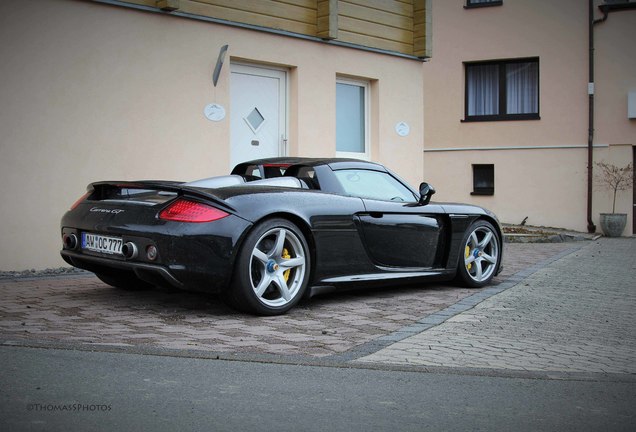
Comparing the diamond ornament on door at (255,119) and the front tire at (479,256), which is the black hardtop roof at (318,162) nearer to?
the front tire at (479,256)

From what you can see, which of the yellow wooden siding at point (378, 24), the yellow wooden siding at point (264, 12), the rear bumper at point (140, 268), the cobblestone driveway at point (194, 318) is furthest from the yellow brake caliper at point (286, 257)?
the yellow wooden siding at point (378, 24)

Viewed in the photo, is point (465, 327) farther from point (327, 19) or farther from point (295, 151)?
point (327, 19)

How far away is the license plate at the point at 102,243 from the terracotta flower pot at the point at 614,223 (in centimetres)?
1472

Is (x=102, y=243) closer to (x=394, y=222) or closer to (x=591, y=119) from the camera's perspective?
(x=394, y=222)

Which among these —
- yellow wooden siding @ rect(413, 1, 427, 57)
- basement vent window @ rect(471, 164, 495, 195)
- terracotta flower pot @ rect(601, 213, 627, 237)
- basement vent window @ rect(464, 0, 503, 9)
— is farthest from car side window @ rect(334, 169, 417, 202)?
basement vent window @ rect(464, 0, 503, 9)

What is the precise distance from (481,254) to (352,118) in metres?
5.04

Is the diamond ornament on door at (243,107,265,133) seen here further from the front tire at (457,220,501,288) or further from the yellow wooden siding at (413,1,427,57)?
the front tire at (457,220,501,288)

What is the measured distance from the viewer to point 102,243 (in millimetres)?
6492

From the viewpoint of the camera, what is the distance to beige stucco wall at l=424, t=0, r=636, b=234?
19.6m

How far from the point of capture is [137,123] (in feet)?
32.9

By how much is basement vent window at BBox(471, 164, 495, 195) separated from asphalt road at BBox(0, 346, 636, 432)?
666 inches

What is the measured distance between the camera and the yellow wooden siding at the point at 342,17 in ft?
36.1

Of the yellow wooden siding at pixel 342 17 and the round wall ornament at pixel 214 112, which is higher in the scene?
the yellow wooden siding at pixel 342 17

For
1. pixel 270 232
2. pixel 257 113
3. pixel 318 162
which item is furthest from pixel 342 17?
pixel 270 232
